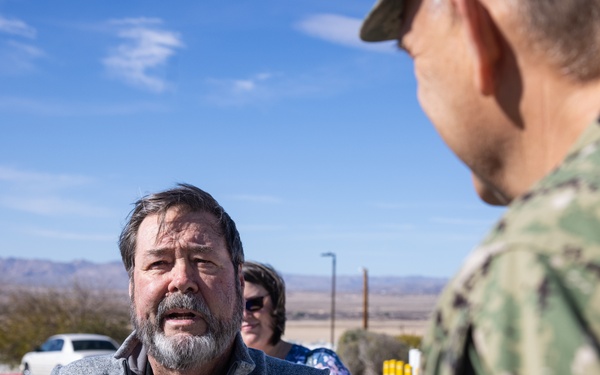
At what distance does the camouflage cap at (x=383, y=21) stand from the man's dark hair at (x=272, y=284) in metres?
4.76

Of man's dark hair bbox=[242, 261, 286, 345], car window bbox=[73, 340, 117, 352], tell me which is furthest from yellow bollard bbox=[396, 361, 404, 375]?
car window bbox=[73, 340, 117, 352]

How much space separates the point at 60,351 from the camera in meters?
29.9

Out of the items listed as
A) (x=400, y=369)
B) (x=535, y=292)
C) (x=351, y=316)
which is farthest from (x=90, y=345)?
(x=351, y=316)

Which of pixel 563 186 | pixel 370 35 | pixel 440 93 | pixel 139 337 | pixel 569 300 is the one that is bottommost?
pixel 139 337

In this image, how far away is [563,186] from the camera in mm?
959

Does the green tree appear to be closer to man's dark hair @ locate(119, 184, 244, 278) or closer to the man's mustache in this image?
man's dark hair @ locate(119, 184, 244, 278)

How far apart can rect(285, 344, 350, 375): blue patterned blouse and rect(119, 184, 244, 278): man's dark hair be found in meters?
1.58

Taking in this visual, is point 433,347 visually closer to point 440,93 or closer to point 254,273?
point 440,93

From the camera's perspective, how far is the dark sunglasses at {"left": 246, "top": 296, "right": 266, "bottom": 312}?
6.04 m

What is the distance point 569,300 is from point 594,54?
0.35 meters

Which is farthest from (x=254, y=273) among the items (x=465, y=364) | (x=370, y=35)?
→ (x=465, y=364)

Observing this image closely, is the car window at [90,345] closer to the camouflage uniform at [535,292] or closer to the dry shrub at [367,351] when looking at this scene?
the dry shrub at [367,351]

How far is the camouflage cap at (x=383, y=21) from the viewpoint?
130 centimetres

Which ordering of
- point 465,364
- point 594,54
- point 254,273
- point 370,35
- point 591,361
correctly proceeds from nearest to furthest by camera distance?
point 591,361
point 465,364
point 594,54
point 370,35
point 254,273
